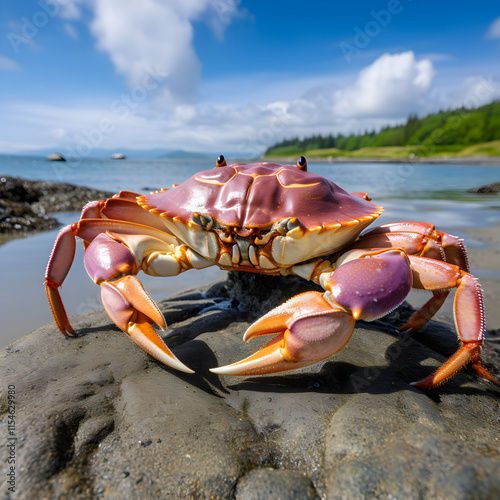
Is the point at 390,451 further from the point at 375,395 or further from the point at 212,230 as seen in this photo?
the point at 212,230

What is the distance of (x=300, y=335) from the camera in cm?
179

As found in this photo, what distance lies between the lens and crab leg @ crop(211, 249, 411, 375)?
1800 mm

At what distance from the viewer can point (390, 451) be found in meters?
1.45

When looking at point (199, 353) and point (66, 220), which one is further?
point (66, 220)

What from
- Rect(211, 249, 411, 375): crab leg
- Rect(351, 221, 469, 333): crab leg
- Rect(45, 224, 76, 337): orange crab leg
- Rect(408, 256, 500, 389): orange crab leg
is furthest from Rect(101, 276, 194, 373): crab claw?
Rect(351, 221, 469, 333): crab leg

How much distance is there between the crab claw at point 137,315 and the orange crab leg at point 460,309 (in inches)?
61.1

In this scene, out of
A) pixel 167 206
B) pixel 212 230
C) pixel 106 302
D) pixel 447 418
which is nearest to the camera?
pixel 447 418

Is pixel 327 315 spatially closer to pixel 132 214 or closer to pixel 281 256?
pixel 281 256

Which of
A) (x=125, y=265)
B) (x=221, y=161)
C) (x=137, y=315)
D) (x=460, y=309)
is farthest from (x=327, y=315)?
(x=221, y=161)

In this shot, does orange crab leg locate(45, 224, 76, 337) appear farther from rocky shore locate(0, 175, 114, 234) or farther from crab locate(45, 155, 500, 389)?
rocky shore locate(0, 175, 114, 234)

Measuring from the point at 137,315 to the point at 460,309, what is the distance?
1.98 metres

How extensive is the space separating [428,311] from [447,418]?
1234 mm

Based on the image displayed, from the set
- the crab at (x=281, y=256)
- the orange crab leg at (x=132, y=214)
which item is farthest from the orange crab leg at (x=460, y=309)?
the orange crab leg at (x=132, y=214)

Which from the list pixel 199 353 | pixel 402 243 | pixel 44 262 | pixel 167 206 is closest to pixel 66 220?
pixel 44 262
